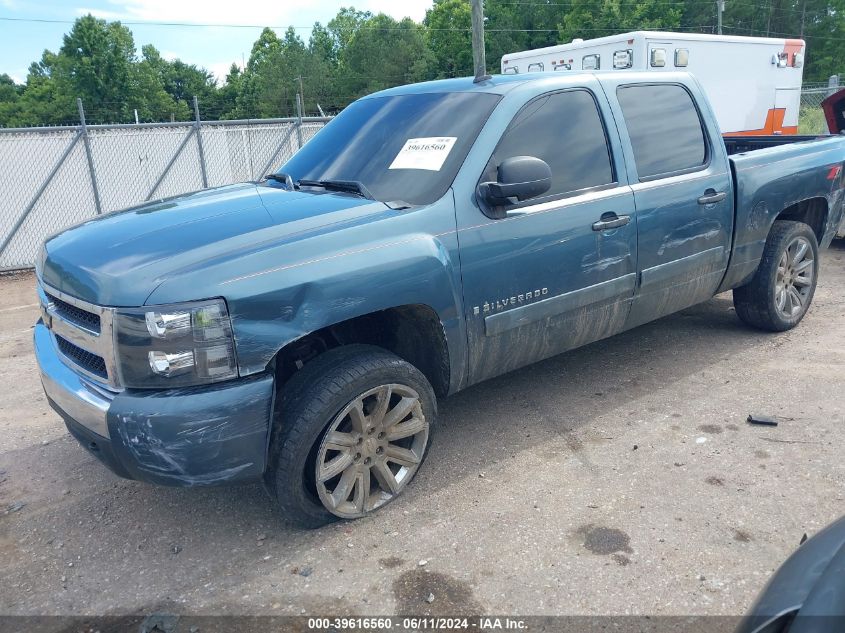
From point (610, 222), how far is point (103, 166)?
9.28 metres

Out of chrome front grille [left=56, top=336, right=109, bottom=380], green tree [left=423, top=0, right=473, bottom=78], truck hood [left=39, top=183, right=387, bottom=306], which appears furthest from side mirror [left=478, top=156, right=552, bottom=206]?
green tree [left=423, top=0, right=473, bottom=78]

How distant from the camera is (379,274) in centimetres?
302

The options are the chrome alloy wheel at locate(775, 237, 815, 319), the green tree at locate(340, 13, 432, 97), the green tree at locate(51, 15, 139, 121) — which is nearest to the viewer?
the chrome alloy wheel at locate(775, 237, 815, 319)

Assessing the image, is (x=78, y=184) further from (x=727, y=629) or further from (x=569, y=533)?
(x=727, y=629)

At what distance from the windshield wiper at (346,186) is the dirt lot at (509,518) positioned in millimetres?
1466

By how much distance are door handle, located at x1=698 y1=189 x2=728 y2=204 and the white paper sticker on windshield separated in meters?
1.79

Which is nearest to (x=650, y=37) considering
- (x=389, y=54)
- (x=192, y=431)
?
(x=192, y=431)

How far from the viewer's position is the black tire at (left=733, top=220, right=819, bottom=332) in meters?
5.07

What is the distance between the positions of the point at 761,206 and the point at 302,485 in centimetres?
369

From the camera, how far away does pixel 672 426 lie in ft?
13.1

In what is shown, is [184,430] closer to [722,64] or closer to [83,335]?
[83,335]

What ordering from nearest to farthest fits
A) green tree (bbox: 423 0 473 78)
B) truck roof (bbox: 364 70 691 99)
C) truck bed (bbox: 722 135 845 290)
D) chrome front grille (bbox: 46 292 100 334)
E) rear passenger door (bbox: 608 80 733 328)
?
chrome front grille (bbox: 46 292 100 334) < truck roof (bbox: 364 70 691 99) < rear passenger door (bbox: 608 80 733 328) < truck bed (bbox: 722 135 845 290) < green tree (bbox: 423 0 473 78)

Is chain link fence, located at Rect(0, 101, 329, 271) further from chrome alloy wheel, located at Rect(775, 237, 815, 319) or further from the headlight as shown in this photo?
chrome alloy wheel, located at Rect(775, 237, 815, 319)

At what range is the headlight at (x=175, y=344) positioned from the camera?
2625 mm
